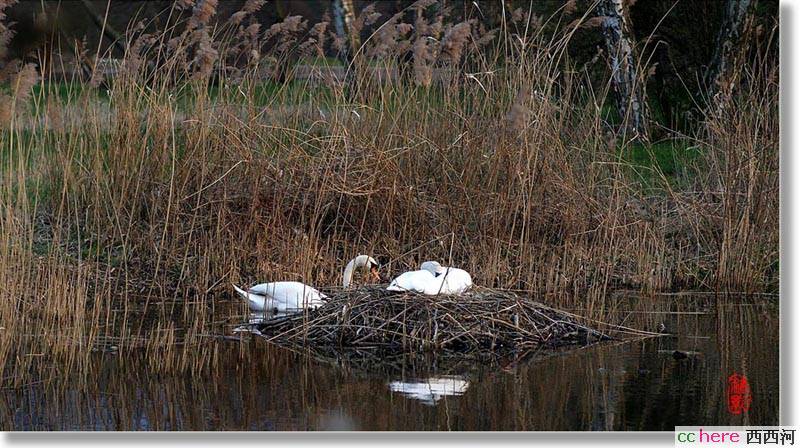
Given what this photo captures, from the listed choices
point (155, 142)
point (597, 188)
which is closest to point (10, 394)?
point (155, 142)

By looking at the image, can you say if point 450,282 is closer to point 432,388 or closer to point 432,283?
point 432,283

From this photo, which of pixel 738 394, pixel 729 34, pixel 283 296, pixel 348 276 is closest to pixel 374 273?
pixel 348 276

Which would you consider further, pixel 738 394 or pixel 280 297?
pixel 280 297

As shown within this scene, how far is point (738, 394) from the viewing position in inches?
198

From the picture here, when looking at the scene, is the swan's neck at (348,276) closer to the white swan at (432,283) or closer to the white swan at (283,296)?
the white swan at (283,296)

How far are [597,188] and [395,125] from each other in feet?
4.55

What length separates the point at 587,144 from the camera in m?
7.99

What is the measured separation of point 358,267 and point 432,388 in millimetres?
2227

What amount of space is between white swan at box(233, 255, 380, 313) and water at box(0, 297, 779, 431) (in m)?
0.59

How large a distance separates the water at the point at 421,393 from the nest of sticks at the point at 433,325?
0.16 m

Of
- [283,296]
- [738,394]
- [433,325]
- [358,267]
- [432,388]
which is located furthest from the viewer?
[358,267]

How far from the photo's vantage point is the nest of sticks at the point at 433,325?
5.92 metres

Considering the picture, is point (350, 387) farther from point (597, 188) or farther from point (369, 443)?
point (597, 188)

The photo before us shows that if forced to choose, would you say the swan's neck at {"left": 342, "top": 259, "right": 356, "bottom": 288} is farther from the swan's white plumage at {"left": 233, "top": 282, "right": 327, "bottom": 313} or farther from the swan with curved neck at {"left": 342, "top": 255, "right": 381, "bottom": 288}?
the swan's white plumage at {"left": 233, "top": 282, "right": 327, "bottom": 313}
